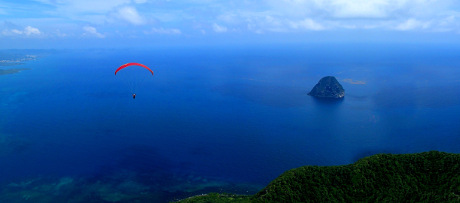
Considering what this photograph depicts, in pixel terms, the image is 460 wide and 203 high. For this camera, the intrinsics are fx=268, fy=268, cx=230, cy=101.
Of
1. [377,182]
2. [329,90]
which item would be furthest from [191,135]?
[329,90]

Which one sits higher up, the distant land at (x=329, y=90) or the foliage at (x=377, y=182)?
the distant land at (x=329, y=90)

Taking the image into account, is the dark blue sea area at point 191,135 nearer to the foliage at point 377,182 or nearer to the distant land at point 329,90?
the distant land at point 329,90

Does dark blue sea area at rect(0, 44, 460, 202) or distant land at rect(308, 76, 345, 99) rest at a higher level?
distant land at rect(308, 76, 345, 99)

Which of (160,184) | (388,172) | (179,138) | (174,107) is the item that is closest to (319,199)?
(388,172)

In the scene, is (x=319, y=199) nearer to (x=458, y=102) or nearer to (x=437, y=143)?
(x=437, y=143)

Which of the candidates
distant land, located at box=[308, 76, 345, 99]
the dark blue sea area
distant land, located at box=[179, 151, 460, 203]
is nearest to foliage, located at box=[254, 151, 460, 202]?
distant land, located at box=[179, 151, 460, 203]

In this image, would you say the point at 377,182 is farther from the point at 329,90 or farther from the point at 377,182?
the point at 329,90

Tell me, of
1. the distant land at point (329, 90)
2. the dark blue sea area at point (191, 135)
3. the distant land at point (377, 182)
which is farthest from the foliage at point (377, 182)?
the distant land at point (329, 90)

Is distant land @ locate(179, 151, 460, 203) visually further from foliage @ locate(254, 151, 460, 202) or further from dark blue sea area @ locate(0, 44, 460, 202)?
dark blue sea area @ locate(0, 44, 460, 202)
